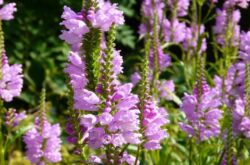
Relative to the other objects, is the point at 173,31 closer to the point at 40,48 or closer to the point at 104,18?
the point at 104,18

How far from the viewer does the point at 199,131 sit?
3.21 m

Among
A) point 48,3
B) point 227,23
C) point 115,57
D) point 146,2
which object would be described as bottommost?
point 115,57

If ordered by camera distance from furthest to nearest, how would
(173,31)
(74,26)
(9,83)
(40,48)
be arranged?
(40,48)
(173,31)
(9,83)
(74,26)

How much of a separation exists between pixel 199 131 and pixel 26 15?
3.97 metres

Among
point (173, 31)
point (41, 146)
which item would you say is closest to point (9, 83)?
point (41, 146)

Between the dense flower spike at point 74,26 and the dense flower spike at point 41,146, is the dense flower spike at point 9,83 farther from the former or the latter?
the dense flower spike at point 74,26

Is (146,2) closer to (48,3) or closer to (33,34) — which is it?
(48,3)

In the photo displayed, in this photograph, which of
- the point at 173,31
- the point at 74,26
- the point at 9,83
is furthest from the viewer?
the point at 173,31

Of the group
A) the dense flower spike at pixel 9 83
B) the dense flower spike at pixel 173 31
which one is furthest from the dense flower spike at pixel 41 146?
the dense flower spike at pixel 173 31

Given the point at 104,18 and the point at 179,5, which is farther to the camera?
the point at 179,5

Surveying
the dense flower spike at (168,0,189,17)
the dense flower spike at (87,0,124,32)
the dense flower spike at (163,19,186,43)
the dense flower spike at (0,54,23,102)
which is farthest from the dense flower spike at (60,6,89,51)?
the dense flower spike at (163,19,186,43)

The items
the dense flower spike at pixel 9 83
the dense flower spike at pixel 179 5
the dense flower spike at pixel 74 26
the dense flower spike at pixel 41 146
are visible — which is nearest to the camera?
the dense flower spike at pixel 74 26

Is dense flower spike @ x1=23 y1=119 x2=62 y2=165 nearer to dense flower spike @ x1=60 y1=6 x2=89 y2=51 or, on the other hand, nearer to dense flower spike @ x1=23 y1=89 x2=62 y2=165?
dense flower spike @ x1=23 y1=89 x2=62 y2=165

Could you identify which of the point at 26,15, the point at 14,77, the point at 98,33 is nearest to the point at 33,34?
the point at 26,15
